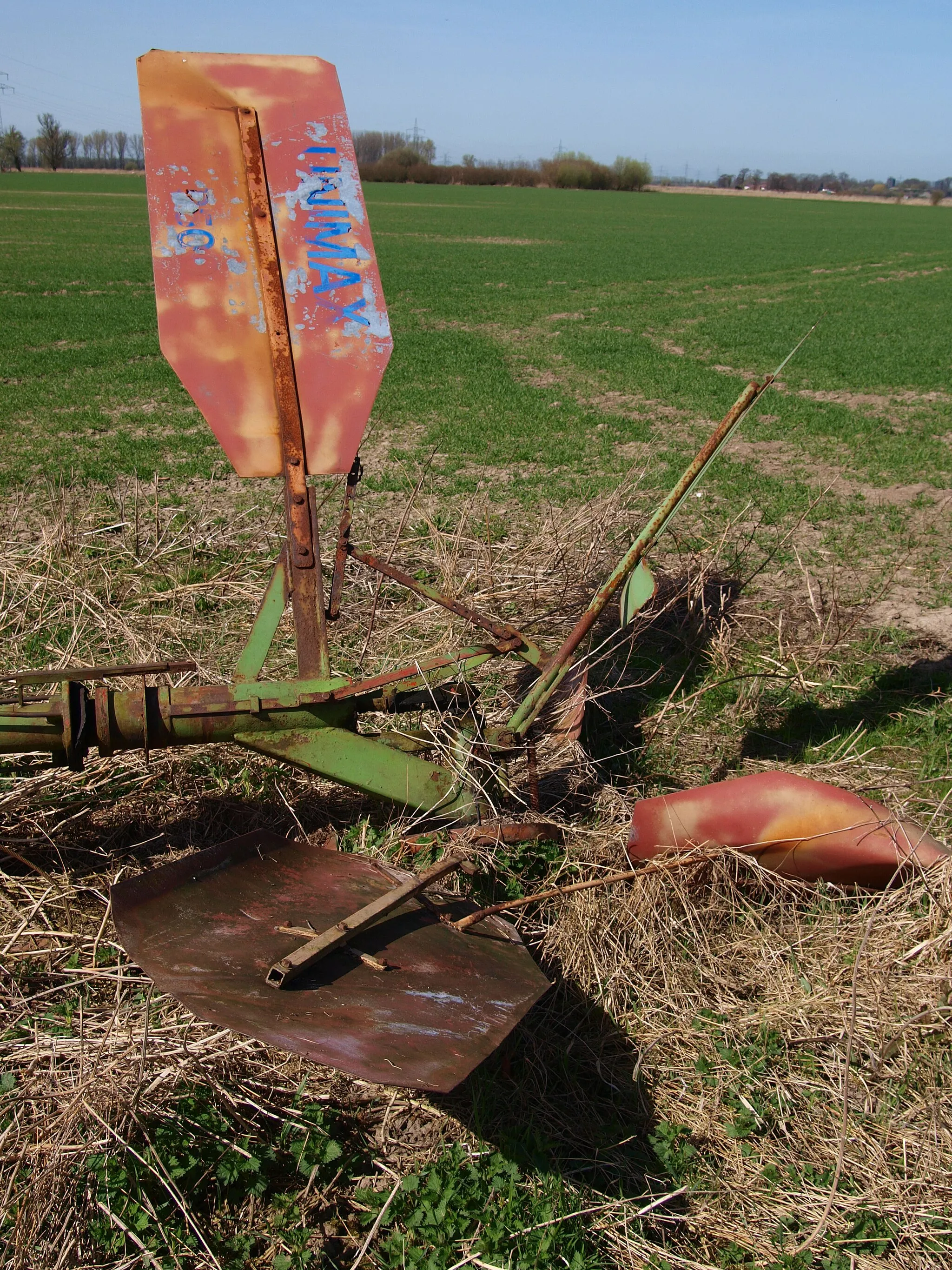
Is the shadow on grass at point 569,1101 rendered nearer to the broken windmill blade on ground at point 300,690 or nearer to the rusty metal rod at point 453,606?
the broken windmill blade on ground at point 300,690

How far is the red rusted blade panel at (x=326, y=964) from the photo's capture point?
6.59ft

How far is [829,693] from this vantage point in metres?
4.41

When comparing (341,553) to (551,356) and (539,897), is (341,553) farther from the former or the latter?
(551,356)

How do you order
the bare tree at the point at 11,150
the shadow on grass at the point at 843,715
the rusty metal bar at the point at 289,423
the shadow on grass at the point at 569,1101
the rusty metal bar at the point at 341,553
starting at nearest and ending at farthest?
1. the shadow on grass at the point at 569,1101
2. the rusty metal bar at the point at 289,423
3. the rusty metal bar at the point at 341,553
4. the shadow on grass at the point at 843,715
5. the bare tree at the point at 11,150

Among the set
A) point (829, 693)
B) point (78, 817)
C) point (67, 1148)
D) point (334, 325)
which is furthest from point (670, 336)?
point (67, 1148)

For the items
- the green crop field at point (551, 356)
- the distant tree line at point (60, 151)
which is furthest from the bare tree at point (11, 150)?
the green crop field at point (551, 356)

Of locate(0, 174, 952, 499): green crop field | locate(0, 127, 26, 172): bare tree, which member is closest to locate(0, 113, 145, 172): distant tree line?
locate(0, 127, 26, 172): bare tree

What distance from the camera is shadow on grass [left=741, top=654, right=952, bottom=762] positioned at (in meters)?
4.09

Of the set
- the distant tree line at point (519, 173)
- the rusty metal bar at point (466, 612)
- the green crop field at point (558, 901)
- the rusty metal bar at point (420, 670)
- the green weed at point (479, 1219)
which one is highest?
the distant tree line at point (519, 173)

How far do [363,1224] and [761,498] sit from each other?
20.1 ft

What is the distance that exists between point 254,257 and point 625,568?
5.88 ft

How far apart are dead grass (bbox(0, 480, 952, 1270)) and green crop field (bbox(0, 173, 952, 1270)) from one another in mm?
10

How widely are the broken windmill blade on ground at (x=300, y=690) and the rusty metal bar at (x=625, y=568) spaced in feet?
0.04

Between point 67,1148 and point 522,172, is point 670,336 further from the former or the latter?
point 522,172
